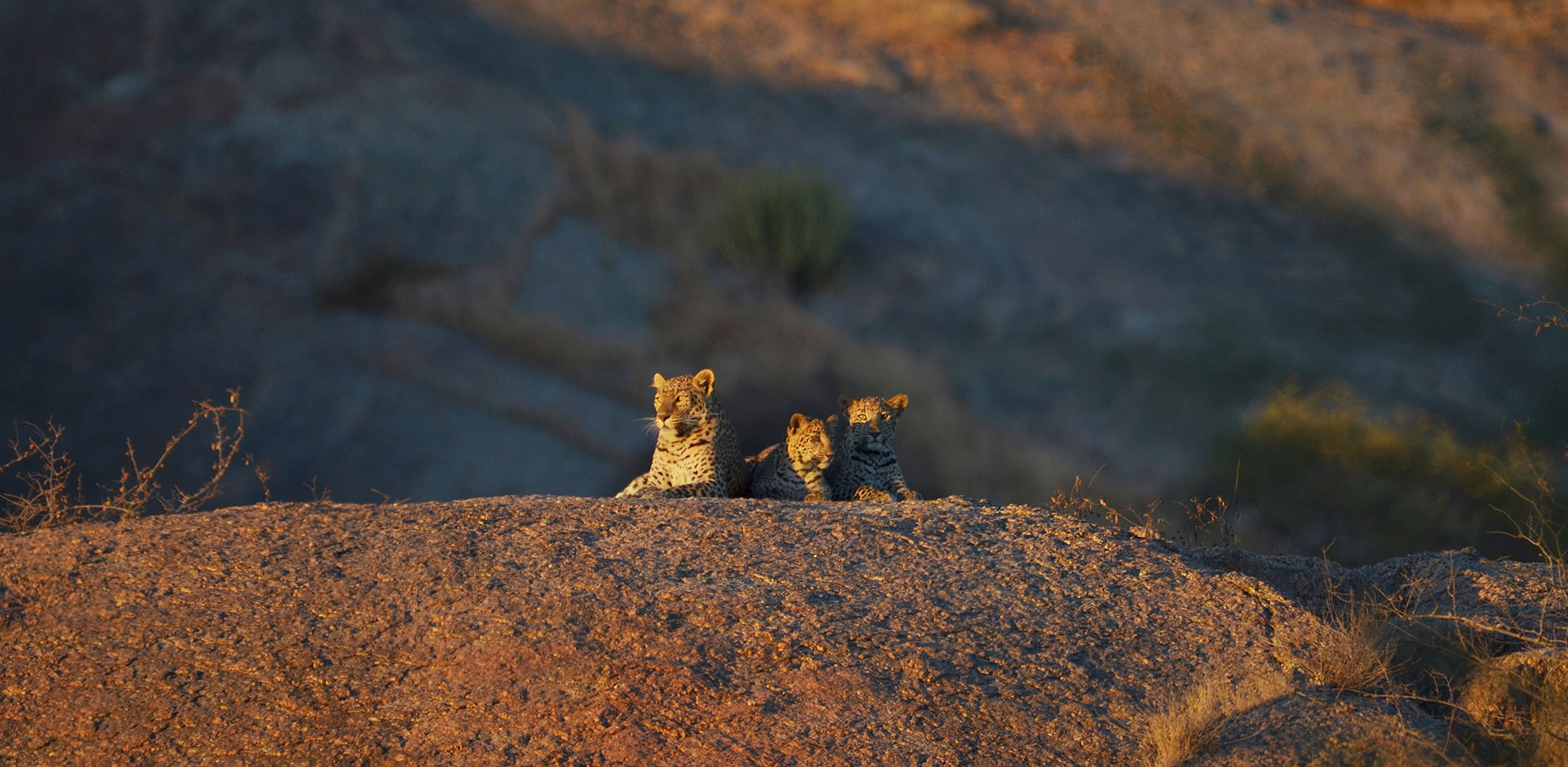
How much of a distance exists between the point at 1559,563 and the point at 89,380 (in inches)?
773

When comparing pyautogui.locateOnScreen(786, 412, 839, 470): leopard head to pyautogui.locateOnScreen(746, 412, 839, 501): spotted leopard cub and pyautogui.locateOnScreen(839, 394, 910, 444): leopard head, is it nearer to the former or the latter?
pyautogui.locateOnScreen(746, 412, 839, 501): spotted leopard cub

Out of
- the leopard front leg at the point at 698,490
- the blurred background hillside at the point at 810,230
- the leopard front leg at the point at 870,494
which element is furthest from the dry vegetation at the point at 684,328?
the leopard front leg at the point at 698,490

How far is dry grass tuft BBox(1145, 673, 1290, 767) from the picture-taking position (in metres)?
5.51

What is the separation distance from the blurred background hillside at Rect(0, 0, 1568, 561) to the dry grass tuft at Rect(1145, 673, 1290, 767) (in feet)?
39.1

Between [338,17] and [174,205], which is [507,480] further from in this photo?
[338,17]

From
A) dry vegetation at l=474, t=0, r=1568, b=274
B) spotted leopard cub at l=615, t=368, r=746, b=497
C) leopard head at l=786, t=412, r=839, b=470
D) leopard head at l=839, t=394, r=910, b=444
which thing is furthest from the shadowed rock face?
dry vegetation at l=474, t=0, r=1568, b=274

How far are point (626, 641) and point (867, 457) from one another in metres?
4.28

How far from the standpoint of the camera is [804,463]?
9836 mm

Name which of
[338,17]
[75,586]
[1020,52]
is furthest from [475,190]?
[75,586]

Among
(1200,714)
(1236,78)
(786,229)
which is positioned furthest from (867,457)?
(1236,78)

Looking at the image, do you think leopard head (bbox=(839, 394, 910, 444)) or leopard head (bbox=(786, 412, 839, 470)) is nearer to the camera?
leopard head (bbox=(786, 412, 839, 470))

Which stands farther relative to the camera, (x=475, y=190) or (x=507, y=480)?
(x=475, y=190)

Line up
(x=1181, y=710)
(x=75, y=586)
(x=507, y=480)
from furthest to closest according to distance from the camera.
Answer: (x=507, y=480) < (x=75, y=586) < (x=1181, y=710)

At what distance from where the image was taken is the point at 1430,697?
610 centimetres
